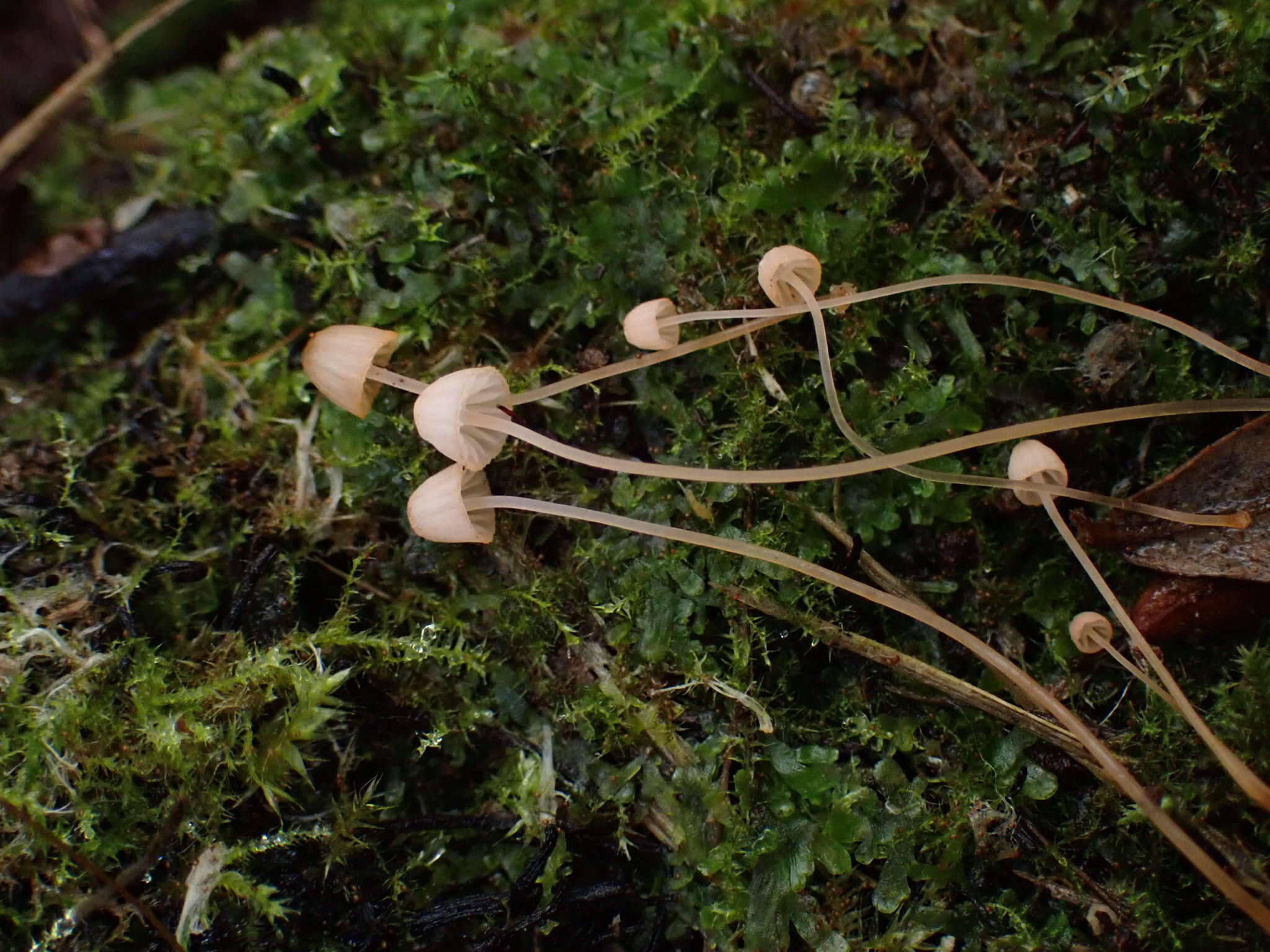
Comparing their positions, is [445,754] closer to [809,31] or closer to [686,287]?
[686,287]

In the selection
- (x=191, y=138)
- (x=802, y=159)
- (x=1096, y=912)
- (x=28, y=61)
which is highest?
(x=28, y=61)

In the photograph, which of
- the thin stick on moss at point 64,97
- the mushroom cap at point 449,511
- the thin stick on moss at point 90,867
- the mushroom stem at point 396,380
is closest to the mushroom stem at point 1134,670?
the mushroom cap at point 449,511

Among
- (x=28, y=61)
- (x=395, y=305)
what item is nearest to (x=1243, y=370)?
(x=395, y=305)

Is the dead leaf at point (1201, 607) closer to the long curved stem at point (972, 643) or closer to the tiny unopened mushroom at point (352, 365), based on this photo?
the long curved stem at point (972, 643)

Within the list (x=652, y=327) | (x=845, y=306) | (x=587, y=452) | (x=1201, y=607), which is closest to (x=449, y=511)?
(x=587, y=452)

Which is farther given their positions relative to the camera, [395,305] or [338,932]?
[395,305]

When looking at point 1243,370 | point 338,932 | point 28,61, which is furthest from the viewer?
point 28,61

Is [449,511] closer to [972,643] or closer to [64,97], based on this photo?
[972,643]
